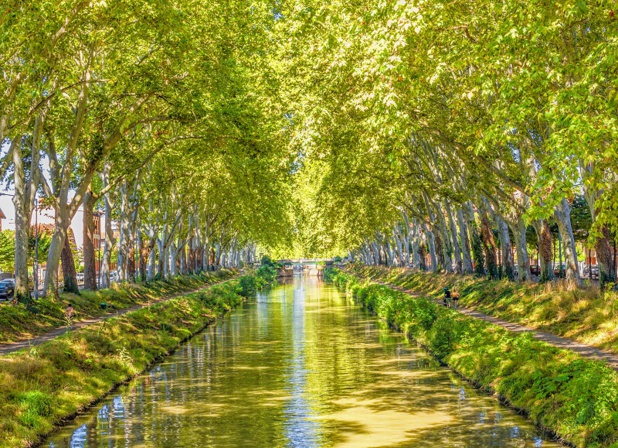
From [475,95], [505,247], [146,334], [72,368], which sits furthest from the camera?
[505,247]

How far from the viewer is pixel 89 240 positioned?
42531 millimetres

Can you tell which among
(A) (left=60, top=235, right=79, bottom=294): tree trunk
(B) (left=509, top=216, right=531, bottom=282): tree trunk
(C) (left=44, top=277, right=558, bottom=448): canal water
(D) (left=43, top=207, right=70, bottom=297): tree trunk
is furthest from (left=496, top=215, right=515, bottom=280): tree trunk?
(D) (left=43, top=207, right=70, bottom=297): tree trunk

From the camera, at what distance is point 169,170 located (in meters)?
52.1

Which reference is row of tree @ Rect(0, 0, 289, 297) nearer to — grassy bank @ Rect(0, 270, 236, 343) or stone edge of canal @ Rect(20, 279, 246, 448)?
grassy bank @ Rect(0, 270, 236, 343)

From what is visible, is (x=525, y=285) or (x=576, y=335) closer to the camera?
(x=576, y=335)

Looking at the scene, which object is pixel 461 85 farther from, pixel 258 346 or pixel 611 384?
pixel 258 346

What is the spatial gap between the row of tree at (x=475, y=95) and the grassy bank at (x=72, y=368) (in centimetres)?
842

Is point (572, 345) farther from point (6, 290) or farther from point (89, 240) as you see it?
point (6, 290)

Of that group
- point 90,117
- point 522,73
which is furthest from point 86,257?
point 522,73

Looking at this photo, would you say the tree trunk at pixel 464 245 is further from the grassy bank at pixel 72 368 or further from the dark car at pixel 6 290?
the dark car at pixel 6 290

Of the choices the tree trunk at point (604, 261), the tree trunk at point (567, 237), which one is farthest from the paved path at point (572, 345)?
the tree trunk at point (604, 261)

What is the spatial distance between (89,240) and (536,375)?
27576mm

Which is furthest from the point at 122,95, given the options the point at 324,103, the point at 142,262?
the point at 142,262

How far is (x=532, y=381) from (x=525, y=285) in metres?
18.6
